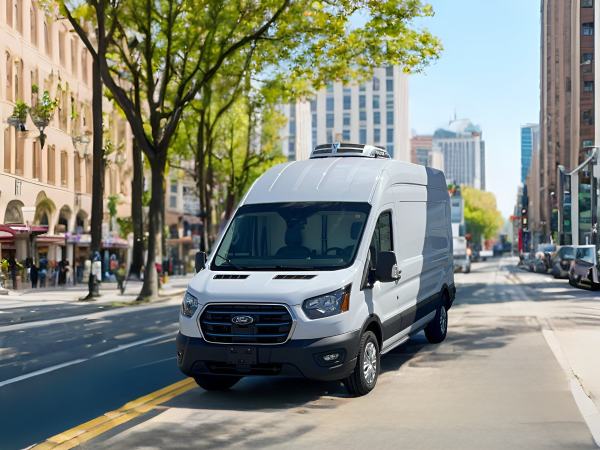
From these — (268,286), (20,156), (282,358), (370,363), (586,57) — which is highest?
(586,57)

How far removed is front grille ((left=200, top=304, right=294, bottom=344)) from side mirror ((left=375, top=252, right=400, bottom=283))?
129 cm

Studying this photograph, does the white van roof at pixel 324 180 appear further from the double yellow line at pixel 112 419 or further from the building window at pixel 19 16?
the building window at pixel 19 16

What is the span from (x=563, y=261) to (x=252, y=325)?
31961 mm

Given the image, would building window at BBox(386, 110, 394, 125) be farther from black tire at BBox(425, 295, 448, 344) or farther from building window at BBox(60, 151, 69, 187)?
black tire at BBox(425, 295, 448, 344)

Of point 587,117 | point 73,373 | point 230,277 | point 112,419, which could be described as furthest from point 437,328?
point 587,117

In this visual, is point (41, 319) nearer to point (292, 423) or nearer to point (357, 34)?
point (357, 34)

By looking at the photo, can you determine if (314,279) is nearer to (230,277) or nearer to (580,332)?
(230,277)

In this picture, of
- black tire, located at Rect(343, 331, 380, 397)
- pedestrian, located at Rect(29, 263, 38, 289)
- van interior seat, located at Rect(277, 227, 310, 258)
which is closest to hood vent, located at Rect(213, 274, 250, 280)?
van interior seat, located at Rect(277, 227, 310, 258)

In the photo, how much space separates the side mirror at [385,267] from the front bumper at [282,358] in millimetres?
749

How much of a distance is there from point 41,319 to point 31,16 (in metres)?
20.4

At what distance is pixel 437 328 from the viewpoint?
40.1 feet

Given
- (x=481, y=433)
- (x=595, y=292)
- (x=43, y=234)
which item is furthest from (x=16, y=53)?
(x=481, y=433)

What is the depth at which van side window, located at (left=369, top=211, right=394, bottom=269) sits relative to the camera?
8766mm

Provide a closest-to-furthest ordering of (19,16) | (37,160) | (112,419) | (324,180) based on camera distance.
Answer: (112,419) < (324,180) < (19,16) < (37,160)
